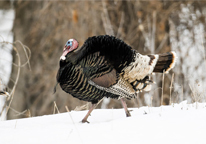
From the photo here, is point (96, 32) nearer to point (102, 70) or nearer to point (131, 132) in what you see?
point (102, 70)

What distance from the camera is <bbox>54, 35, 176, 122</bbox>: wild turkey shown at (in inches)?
127

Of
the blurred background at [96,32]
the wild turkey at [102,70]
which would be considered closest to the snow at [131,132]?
the wild turkey at [102,70]

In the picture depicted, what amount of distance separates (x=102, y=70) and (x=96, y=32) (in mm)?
4258

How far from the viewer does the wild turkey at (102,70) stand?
3.21 m

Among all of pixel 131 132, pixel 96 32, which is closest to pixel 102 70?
pixel 131 132

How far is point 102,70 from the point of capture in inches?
129

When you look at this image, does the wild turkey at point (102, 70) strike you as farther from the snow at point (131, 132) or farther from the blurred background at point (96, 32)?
the blurred background at point (96, 32)

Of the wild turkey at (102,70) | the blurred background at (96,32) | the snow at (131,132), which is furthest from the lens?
the blurred background at (96,32)

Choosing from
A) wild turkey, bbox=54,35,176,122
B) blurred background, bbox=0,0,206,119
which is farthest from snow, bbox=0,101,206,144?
blurred background, bbox=0,0,206,119

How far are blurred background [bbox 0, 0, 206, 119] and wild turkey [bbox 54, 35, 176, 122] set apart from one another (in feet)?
11.8

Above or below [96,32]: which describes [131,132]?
below

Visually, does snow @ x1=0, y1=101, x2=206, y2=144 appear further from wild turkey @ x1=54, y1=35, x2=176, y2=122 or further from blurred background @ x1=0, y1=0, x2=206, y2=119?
blurred background @ x1=0, y1=0, x2=206, y2=119

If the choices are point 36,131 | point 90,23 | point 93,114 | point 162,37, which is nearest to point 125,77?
point 93,114

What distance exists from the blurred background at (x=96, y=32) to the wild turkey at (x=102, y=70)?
3.59 meters
